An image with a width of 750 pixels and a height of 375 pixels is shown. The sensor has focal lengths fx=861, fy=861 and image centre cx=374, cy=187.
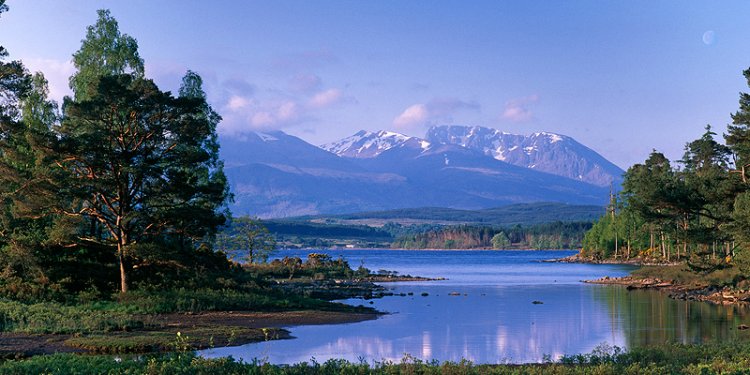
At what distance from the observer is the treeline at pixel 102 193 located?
47531mm

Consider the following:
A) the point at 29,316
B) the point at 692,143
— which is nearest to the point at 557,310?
the point at 29,316

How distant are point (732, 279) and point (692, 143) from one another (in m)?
43.5

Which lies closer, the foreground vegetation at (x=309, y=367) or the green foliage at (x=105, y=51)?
the foreground vegetation at (x=309, y=367)

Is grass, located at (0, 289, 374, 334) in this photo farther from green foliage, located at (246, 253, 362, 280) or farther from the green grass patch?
green foliage, located at (246, 253, 362, 280)

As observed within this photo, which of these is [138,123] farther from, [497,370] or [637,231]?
[637,231]

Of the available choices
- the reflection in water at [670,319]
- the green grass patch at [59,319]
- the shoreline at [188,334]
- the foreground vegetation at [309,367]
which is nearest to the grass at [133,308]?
the green grass patch at [59,319]

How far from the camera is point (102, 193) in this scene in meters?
49.1

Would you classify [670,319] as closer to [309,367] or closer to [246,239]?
[309,367]

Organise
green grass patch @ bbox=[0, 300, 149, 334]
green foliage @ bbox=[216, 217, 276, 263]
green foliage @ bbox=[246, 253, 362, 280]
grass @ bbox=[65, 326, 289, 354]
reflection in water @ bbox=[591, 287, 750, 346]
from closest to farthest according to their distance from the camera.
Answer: grass @ bbox=[65, 326, 289, 354], green grass patch @ bbox=[0, 300, 149, 334], reflection in water @ bbox=[591, 287, 750, 346], green foliage @ bbox=[246, 253, 362, 280], green foliage @ bbox=[216, 217, 276, 263]

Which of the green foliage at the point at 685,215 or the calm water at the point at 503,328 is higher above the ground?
the green foliage at the point at 685,215

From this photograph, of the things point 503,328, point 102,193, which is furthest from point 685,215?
point 102,193

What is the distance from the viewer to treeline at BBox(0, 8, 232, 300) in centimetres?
4753

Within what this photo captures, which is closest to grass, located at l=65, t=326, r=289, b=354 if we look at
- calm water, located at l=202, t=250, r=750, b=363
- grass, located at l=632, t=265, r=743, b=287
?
calm water, located at l=202, t=250, r=750, b=363

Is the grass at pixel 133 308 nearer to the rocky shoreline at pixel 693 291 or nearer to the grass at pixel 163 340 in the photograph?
the grass at pixel 163 340
